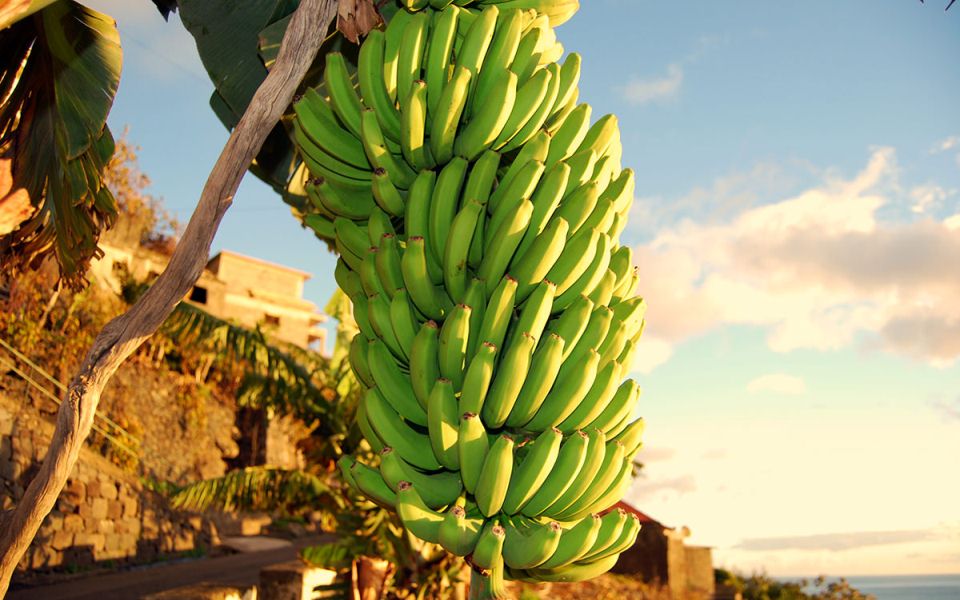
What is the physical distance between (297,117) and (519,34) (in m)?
1.26

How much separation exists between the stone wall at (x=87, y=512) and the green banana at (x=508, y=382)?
12.4 m

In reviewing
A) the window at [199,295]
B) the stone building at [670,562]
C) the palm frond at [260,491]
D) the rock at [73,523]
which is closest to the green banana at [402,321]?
the palm frond at [260,491]

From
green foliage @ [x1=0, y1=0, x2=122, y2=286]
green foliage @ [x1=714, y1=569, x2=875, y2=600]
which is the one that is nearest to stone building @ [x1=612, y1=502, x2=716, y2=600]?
green foliage @ [x1=714, y1=569, x2=875, y2=600]

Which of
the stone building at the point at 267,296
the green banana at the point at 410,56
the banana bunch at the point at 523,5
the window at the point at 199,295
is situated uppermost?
the stone building at the point at 267,296

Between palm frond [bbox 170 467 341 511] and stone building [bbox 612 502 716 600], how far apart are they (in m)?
9.39

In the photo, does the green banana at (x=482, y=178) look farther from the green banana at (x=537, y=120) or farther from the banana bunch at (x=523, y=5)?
the banana bunch at (x=523, y=5)

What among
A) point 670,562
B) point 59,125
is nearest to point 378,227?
point 59,125

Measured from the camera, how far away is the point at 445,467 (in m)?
3.25

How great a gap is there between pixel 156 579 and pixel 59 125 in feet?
34.1

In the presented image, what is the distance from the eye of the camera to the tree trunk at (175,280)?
158 inches

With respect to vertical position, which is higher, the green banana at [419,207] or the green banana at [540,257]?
the green banana at [419,207]

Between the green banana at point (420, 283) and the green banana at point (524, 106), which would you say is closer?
the green banana at point (420, 283)

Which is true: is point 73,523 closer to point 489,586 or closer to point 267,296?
point 489,586

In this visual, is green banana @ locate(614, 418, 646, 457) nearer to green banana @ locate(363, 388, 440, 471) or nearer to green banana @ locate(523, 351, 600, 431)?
green banana @ locate(523, 351, 600, 431)
